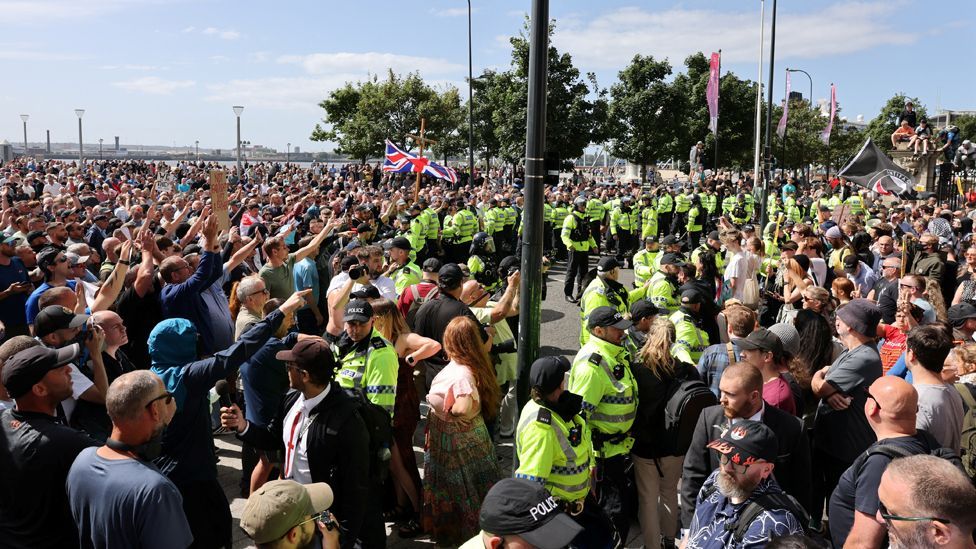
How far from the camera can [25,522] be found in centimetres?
334

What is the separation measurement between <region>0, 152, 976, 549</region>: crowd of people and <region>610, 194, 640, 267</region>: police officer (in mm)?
9009

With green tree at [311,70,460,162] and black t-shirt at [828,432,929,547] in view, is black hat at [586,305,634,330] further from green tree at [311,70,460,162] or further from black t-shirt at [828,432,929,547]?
green tree at [311,70,460,162]

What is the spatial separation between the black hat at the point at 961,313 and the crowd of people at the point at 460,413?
0.03 metres

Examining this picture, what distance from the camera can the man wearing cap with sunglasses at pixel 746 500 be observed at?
301 centimetres

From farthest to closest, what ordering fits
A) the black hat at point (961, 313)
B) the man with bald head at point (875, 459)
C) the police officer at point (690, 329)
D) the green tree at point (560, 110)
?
the green tree at point (560, 110) → the black hat at point (961, 313) → the police officer at point (690, 329) → the man with bald head at point (875, 459)

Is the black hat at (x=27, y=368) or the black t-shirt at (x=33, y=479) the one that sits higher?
the black hat at (x=27, y=368)

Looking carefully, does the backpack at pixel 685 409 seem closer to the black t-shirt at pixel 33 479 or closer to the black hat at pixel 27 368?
the black t-shirt at pixel 33 479

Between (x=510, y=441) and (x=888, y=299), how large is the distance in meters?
4.59

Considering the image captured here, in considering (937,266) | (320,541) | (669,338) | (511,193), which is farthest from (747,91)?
(320,541)

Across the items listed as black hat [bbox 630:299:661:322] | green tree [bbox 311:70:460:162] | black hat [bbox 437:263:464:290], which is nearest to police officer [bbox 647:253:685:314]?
black hat [bbox 630:299:661:322]

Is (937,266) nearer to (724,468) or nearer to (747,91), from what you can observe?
(724,468)

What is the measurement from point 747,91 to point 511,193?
27406 mm

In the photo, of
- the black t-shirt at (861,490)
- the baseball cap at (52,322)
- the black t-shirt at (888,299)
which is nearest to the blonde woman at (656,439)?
the black t-shirt at (861,490)

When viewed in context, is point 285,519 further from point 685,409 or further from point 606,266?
point 606,266
